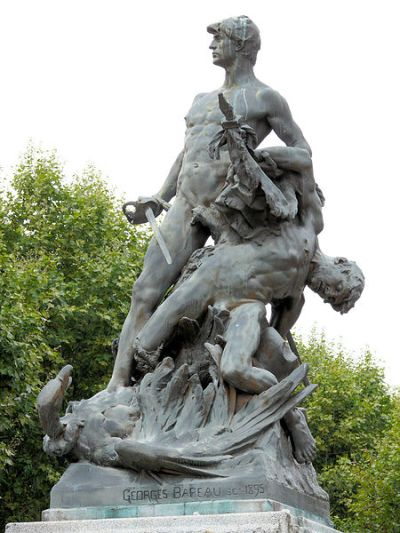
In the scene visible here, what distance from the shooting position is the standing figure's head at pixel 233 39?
10672 millimetres

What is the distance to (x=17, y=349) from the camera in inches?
767

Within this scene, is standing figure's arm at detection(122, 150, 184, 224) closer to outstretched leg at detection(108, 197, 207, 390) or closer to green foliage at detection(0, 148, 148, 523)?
outstretched leg at detection(108, 197, 207, 390)

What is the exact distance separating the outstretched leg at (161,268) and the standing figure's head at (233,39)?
128cm

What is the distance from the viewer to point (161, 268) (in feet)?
34.0

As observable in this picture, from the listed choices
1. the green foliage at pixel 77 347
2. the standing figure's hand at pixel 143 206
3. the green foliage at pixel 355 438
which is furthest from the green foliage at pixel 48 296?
the standing figure's hand at pixel 143 206

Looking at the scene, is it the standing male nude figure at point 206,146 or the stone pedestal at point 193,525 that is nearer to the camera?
the stone pedestal at point 193,525

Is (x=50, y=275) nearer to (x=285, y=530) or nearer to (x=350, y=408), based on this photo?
(x=350, y=408)

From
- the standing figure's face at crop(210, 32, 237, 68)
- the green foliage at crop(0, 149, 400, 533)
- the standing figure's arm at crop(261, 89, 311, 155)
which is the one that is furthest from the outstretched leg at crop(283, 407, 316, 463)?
the green foliage at crop(0, 149, 400, 533)

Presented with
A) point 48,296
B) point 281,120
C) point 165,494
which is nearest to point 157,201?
point 281,120

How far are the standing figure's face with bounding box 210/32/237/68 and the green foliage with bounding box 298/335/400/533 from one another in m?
14.1

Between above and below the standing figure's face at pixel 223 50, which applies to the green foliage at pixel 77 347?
above

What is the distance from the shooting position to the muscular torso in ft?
34.0

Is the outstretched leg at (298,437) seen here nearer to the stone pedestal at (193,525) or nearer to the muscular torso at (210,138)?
the stone pedestal at (193,525)

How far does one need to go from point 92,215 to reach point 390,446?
313 inches
